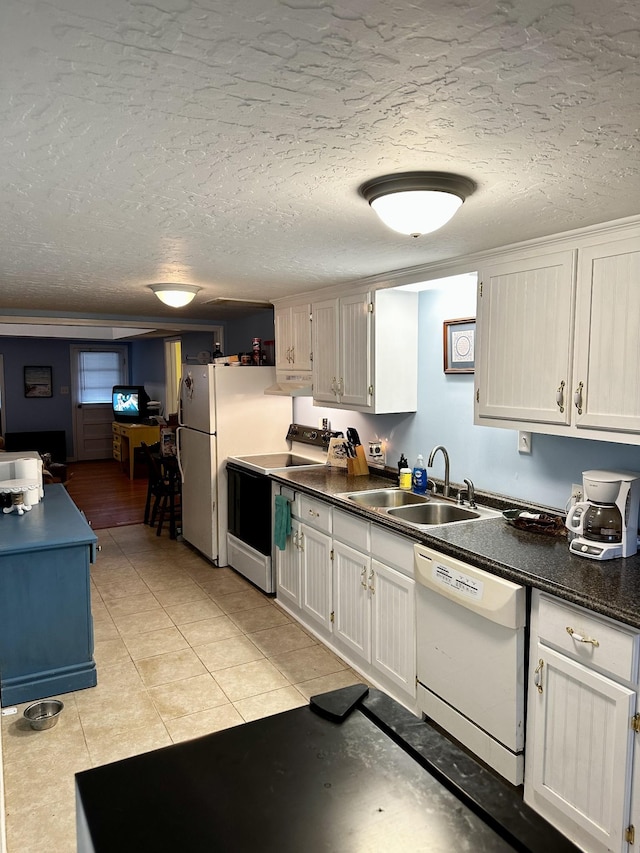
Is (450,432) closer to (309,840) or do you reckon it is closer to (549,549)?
(549,549)

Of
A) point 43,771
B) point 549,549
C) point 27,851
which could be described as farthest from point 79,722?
point 549,549

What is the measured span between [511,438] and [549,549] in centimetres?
78

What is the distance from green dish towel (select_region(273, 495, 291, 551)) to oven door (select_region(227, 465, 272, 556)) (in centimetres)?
24

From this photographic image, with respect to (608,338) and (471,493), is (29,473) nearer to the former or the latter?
(471,493)

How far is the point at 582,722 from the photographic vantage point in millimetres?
1945

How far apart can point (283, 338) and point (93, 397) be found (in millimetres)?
7339

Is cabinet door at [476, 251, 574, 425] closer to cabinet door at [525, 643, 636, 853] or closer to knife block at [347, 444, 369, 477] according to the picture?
cabinet door at [525, 643, 636, 853]

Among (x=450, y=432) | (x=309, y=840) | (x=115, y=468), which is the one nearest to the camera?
(x=309, y=840)

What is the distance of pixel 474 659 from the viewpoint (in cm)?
238

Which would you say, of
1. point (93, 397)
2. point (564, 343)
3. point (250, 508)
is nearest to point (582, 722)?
point (564, 343)

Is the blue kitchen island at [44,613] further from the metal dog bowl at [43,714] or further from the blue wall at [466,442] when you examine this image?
the blue wall at [466,442]

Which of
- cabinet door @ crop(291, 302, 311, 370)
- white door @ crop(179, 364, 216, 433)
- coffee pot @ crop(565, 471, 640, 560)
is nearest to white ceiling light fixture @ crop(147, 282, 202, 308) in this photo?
cabinet door @ crop(291, 302, 311, 370)

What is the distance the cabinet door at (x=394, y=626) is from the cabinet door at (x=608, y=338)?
110 cm

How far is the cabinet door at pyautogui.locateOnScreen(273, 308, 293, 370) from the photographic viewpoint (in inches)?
180
